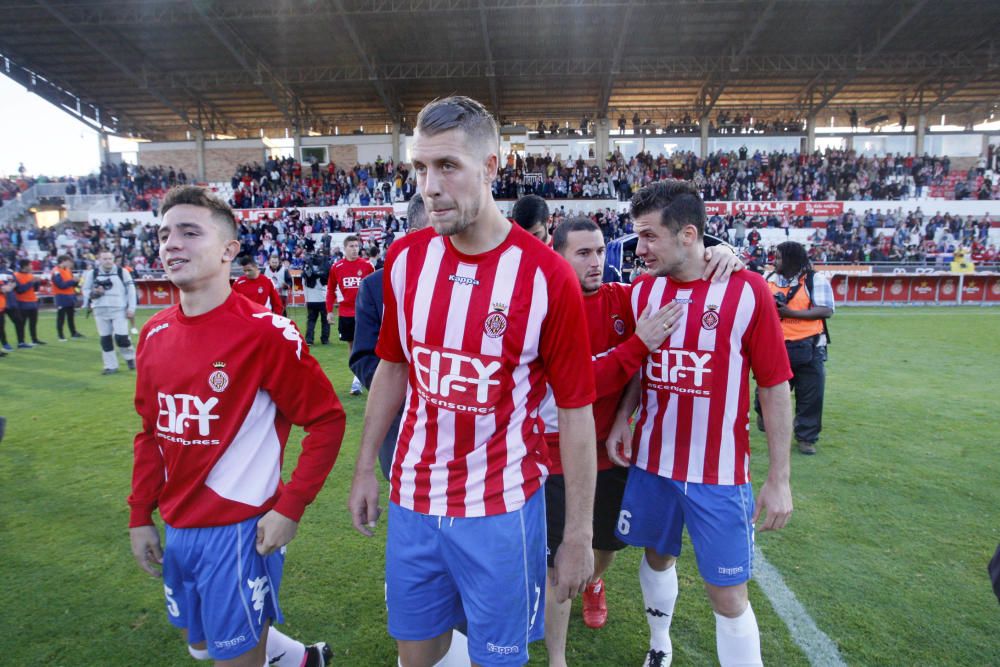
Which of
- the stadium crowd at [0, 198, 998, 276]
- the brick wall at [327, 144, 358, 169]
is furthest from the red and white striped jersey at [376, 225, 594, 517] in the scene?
the brick wall at [327, 144, 358, 169]

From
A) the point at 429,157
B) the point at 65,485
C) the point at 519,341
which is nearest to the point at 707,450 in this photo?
the point at 519,341

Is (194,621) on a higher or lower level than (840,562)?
higher

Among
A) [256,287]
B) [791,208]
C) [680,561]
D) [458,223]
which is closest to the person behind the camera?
[458,223]

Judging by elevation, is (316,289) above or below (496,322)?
below

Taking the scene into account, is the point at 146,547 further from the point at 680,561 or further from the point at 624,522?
the point at 680,561

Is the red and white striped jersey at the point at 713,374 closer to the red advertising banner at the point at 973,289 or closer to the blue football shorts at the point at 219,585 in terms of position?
the blue football shorts at the point at 219,585

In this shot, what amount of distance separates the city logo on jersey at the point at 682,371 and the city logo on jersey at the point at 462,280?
1.16m

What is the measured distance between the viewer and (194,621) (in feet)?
7.54

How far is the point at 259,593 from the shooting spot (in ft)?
7.50

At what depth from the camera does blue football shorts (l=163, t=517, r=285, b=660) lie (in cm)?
220

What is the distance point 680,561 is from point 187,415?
3267 mm

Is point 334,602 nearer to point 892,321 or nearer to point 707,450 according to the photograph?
point 707,450

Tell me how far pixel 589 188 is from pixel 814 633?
89.3 ft

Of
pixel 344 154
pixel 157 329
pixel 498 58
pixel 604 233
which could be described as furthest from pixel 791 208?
pixel 157 329
